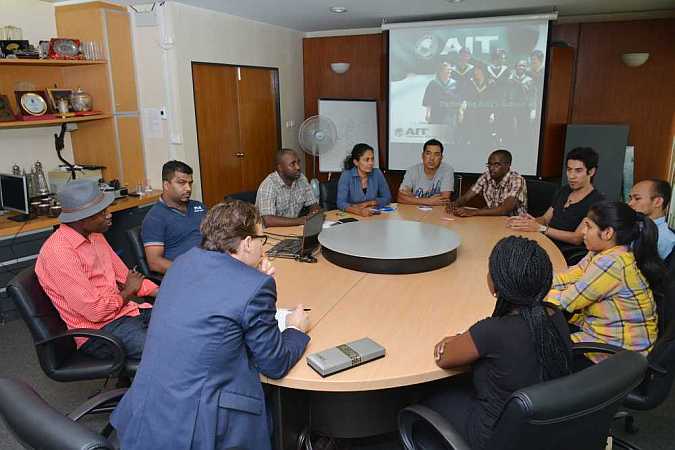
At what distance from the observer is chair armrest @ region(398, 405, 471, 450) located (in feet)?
4.54

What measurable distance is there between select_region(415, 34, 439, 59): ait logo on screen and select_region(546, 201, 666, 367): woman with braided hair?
3.93 metres

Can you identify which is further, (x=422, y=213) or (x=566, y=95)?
(x=566, y=95)

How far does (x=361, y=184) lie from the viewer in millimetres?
4184

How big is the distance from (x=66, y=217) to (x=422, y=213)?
253 cm

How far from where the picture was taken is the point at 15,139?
4246 millimetres

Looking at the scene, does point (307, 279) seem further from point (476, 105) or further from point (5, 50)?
point (476, 105)

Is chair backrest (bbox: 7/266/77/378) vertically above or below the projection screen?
below

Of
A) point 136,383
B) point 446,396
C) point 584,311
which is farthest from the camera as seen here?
point 584,311

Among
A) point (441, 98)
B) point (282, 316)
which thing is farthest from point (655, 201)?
point (441, 98)

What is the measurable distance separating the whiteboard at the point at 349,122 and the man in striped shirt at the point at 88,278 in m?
3.95

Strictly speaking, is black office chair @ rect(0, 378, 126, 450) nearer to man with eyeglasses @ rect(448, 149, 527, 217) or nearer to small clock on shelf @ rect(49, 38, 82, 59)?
man with eyeglasses @ rect(448, 149, 527, 217)

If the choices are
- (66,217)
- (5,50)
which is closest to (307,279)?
(66,217)

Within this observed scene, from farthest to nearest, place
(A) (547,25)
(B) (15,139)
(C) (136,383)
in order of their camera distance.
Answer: (A) (547,25), (B) (15,139), (C) (136,383)

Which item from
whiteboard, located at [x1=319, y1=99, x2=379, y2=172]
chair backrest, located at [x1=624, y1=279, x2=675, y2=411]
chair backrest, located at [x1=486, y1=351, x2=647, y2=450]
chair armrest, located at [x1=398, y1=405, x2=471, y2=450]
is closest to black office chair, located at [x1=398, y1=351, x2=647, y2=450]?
chair backrest, located at [x1=486, y1=351, x2=647, y2=450]
